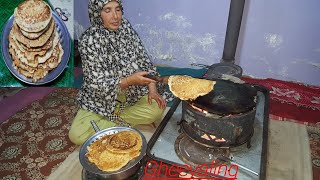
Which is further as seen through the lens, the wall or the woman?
the wall

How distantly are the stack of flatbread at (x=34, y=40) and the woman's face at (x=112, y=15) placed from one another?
0.80 metres

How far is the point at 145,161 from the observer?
250cm

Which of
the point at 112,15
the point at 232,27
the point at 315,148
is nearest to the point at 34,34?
the point at 112,15

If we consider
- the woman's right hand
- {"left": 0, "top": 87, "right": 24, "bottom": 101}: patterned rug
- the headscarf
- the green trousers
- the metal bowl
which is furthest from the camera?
{"left": 0, "top": 87, "right": 24, "bottom": 101}: patterned rug

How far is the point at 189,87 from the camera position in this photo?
240cm

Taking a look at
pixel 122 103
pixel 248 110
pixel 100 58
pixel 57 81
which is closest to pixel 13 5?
pixel 57 81

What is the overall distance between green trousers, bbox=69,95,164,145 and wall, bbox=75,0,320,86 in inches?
69.7

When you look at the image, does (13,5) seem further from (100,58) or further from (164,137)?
(164,137)

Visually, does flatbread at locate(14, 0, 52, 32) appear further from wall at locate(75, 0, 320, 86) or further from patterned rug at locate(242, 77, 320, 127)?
patterned rug at locate(242, 77, 320, 127)

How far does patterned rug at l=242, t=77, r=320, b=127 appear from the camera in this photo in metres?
3.63

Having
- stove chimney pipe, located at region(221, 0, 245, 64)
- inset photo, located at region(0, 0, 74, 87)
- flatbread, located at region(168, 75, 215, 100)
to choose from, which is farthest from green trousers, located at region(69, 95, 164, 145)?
stove chimney pipe, located at region(221, 0, 245, 64)

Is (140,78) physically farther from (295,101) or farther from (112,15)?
(295,101)

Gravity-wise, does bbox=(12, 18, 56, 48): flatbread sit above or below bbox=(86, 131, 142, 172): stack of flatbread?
above

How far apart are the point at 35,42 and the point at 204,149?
2184 millimetres
